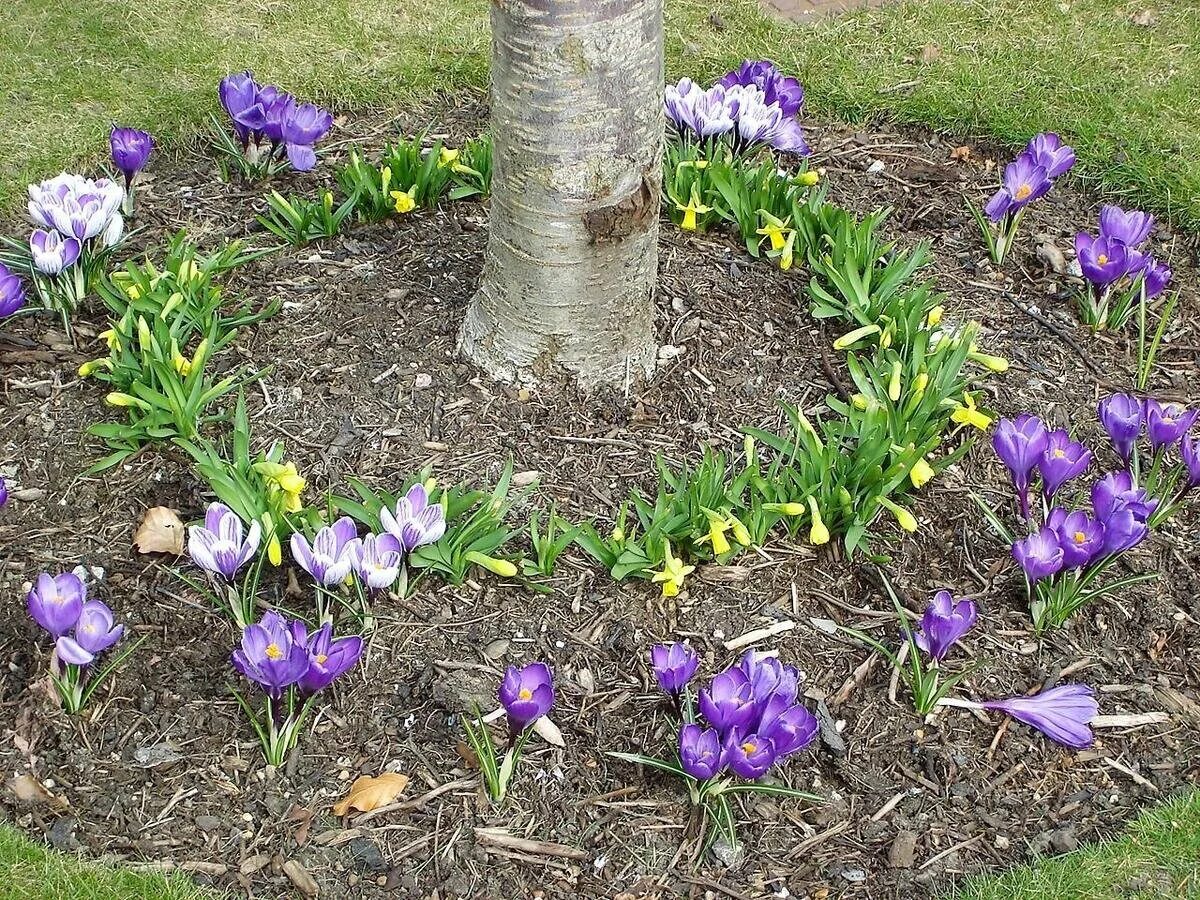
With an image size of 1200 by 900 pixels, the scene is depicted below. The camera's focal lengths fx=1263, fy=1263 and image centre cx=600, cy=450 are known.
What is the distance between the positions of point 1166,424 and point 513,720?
1.65 meters

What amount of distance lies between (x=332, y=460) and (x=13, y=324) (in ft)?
3.63

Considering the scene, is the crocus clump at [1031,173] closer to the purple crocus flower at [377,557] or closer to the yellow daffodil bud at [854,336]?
the yellow daffodil bud at [854,336]

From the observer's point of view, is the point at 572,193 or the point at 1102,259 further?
the point at 1102,259

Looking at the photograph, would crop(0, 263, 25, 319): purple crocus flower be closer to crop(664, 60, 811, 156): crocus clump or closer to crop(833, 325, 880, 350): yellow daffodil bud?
crop(664, 60, 811, 156): crocus clump

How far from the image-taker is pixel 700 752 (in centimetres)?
238

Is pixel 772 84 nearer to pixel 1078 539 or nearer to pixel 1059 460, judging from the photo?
pixel 1059 460

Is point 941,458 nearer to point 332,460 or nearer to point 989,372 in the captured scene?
point 989,372

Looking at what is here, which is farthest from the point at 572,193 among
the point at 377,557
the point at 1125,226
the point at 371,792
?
the point at 1125,226

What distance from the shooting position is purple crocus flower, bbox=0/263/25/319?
3256 mm

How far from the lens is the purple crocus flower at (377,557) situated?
8.60ft

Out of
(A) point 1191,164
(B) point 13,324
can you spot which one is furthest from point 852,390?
(B) point 13,324

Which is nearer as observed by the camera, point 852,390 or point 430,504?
point 430,504

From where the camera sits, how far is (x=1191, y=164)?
4285 millimetres

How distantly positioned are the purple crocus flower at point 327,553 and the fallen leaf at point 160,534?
0.43m
